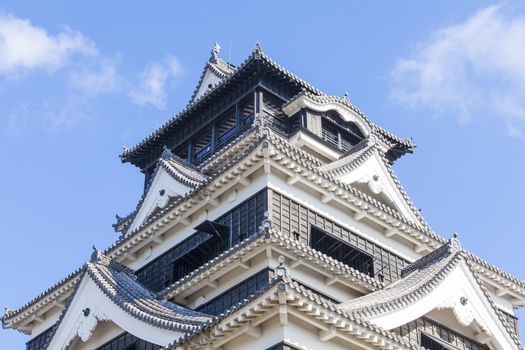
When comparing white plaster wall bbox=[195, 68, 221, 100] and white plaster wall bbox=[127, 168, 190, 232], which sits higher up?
white plaster wall bbox=[195, 68, 221, 100]

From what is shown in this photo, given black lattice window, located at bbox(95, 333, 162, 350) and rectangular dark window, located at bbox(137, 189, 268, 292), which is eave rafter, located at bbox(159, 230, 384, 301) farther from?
black lattice window, located at bbox(95, 333, 162, 350)

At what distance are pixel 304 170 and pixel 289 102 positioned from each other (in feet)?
19.7

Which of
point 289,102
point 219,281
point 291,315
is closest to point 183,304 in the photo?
point 219,281

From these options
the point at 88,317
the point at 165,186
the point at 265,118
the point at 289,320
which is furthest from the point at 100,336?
the point at 265,118

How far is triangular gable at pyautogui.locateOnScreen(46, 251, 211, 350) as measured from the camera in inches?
1096

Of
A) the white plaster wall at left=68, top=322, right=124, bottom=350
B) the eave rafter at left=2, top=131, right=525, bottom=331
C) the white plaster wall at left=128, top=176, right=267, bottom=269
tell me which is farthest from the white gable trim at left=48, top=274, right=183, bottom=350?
the white plaster wall at left=128, top=176, right=267, bottom=269

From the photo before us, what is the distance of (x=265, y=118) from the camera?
35438 mm

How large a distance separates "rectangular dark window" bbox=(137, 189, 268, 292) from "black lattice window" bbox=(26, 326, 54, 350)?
13.0ft

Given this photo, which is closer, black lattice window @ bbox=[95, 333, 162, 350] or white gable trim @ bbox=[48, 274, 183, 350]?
black lattice window @ bbox=[95, 333, 162, 350]

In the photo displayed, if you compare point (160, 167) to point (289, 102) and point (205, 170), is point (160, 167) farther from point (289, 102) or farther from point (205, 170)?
point (289, 102)

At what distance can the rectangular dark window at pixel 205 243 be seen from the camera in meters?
30.0

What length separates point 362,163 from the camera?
3378cm

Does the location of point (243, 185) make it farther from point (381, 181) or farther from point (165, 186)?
point (381, 181)

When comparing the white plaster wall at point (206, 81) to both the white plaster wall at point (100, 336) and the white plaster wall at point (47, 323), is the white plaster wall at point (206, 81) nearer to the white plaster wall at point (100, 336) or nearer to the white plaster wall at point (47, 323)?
the white plaster wall at point (47, 323)
